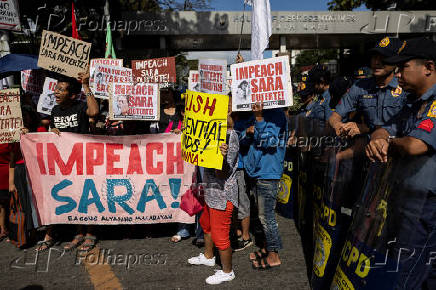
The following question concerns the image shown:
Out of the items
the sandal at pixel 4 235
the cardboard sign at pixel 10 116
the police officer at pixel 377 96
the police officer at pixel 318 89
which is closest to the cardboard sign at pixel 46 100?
the cardboard sign at pixel 10 116

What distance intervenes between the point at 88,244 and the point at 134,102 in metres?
1.92

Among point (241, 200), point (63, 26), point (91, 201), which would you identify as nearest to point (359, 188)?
point (241, 200)

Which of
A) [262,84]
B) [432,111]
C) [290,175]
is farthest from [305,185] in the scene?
[432,111]

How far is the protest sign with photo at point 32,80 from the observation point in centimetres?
574

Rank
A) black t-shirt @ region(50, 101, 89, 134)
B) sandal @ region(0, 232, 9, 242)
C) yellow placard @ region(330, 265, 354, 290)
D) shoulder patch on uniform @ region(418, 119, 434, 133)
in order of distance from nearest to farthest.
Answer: shoulder patch on uniform @ region(418, 119, 434, 133), yellow placard @ region(330, 265, 354, 290), black t-shirt @ region(50, 101, 89, 134), sandal @ region(0, 232, 9, 242)

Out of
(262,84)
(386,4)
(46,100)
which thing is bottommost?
(46,100)

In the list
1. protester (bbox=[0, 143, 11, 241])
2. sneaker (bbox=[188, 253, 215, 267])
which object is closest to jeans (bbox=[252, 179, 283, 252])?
sneaker (bbox=[188, 253, 215, 267])

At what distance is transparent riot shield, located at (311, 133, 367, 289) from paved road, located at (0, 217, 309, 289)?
2.11 feet

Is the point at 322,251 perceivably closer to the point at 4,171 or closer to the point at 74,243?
the point at 74,243

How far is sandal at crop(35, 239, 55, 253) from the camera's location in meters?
4.09

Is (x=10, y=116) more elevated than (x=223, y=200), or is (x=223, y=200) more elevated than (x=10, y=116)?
(x=10, y=116)

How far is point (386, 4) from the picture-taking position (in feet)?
64.7

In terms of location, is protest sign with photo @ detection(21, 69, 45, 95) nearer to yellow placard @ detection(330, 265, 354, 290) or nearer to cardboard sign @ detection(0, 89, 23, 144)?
cardboard sign @ detection(0, 89, 23, 144)

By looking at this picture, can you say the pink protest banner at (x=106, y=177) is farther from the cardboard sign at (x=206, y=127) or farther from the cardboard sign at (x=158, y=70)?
the cardboard sign at (x=158, y=70)
